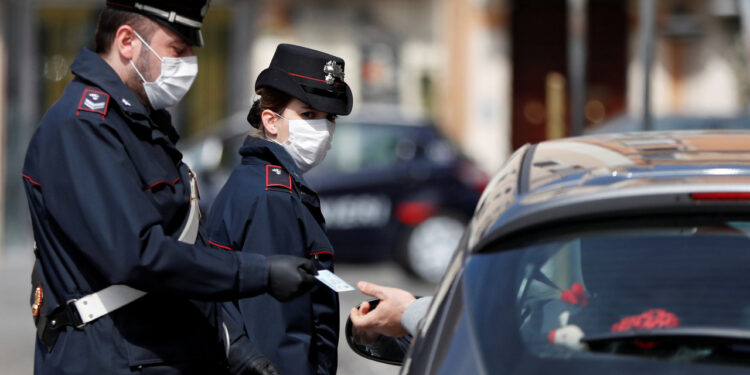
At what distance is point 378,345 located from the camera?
3.39 m

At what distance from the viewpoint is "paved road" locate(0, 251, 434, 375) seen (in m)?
7.98

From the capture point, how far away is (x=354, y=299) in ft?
36.6

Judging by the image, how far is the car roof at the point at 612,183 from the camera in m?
2.36

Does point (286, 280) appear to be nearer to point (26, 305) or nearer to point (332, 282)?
point (332, 282)

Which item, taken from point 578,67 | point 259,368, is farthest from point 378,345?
point 578,67

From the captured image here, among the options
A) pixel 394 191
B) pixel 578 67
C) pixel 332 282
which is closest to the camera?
pixel 332 282

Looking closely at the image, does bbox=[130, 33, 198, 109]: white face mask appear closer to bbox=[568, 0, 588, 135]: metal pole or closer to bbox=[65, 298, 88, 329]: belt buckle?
bbox=[65, 298, 88, 329]: belt buckle

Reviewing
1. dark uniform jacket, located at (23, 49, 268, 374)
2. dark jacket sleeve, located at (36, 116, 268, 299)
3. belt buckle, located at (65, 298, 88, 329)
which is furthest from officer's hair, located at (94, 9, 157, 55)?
belt buckle, located at (65, 298, 88, 329)

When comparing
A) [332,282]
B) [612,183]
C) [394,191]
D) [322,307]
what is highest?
[612,183]

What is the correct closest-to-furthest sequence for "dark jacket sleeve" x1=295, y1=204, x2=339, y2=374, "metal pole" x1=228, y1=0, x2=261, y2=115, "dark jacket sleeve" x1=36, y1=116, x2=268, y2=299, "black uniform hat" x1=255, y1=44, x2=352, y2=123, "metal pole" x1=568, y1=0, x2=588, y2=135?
"dark jacket sleeve" x1=36, y1=116, x2=268, y2=299 → "dark jacket sleeve" x1=295, y1=204, x2=339, y2=374 → "black uniform hat" x1=255, y1=44, x2=352, y2=123 → "metal pole" x1=568, y1=0, x2=588, y2=135 → "metal pole" x1=228, y1=0, x2=261, y2=115

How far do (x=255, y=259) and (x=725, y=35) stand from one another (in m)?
16.3

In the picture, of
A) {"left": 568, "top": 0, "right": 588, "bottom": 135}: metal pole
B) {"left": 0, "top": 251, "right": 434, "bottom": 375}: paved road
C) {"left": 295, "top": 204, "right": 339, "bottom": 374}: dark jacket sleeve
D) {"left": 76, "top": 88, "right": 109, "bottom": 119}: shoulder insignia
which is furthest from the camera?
{"left": 568, "top": 0, "right": 588, "bottom": 135}: metal pole

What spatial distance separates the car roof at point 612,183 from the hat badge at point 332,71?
96cm

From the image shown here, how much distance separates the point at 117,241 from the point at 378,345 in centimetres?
86
